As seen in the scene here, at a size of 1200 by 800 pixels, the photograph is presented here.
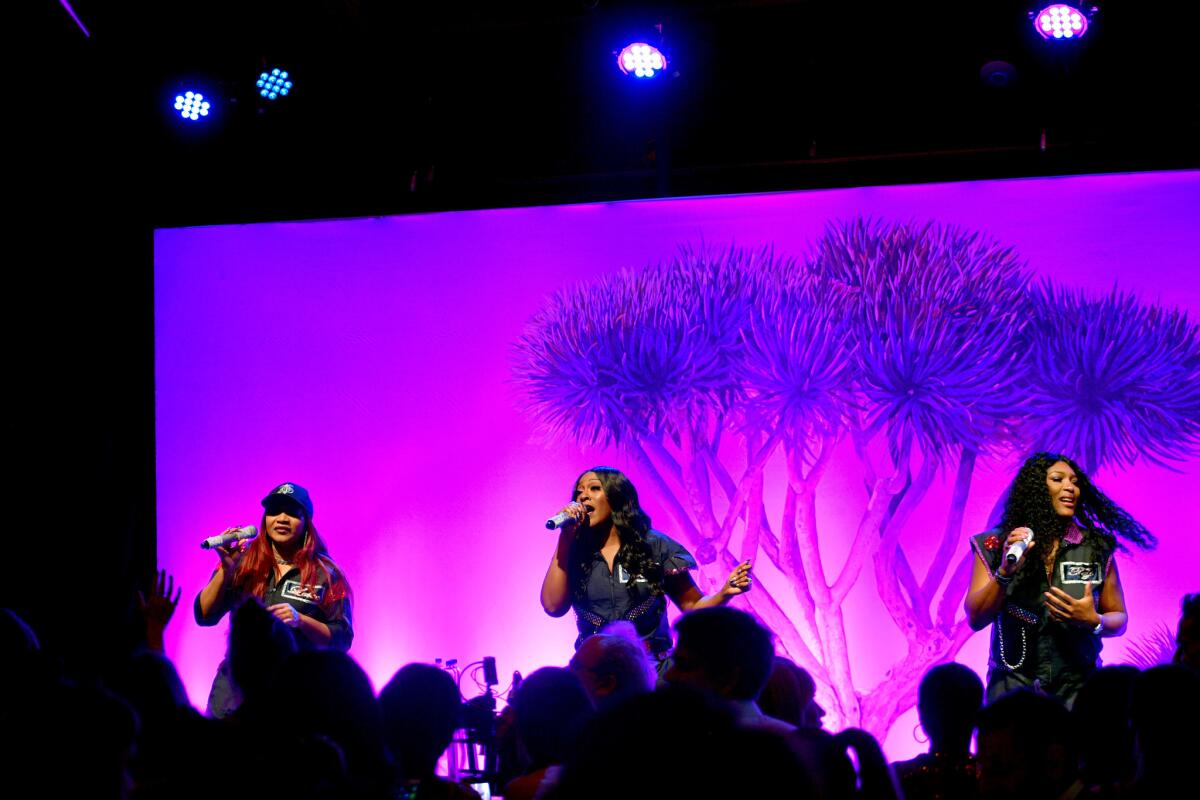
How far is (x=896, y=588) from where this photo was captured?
5.66 meters

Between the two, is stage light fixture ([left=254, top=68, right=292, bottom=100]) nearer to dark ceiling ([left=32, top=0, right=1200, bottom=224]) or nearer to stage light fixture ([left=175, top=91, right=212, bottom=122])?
dark ceiling ([left=32, top=0, right=1200, bottom=224])

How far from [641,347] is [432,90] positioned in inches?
64.0

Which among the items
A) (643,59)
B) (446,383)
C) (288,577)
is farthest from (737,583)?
(643,59)

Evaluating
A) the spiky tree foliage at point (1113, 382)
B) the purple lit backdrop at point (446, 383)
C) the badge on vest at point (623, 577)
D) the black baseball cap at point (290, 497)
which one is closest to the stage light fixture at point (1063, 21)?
the purple lit backdrop at point (446, 383)

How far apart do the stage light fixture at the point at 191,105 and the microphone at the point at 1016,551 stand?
13.6 feet

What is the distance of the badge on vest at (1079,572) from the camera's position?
4402 mm

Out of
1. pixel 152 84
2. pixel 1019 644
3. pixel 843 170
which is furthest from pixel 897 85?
pixel 152 84

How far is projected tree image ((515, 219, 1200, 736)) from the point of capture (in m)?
5.61

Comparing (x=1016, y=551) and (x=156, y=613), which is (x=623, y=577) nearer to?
(x=1016, y=551)

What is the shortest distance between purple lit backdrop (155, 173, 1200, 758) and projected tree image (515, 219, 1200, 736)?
0.10 m

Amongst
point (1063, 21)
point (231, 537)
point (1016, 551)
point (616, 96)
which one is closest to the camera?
point (1016, 551)

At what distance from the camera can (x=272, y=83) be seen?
19.0 feet

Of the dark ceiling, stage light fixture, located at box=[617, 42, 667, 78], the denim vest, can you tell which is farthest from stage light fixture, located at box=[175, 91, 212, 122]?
the denim vest

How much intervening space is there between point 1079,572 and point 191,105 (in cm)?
446
